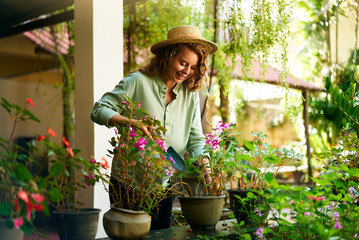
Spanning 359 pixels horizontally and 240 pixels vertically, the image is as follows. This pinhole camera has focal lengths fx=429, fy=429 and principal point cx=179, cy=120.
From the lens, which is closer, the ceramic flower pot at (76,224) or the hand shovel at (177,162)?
the ceramic flower pot at (76,224)

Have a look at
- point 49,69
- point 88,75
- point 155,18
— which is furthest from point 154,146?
point 49,69

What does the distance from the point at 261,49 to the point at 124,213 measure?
2498mm

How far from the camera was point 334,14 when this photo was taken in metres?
7.29

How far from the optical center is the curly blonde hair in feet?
6.86

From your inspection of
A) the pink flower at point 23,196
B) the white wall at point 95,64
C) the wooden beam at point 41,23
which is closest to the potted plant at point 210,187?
the pink flower at point 23,196

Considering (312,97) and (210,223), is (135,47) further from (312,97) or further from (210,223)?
(312,97)

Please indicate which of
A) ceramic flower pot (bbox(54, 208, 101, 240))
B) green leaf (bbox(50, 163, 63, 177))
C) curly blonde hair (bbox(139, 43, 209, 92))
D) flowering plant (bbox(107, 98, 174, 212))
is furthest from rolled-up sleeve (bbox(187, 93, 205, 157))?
green leaf (bbox(50, 163, 63, 177))

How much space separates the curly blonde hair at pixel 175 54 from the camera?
6.86ft

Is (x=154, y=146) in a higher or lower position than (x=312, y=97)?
lower

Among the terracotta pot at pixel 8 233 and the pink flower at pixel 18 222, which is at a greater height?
the pink flower at pixel 18 222

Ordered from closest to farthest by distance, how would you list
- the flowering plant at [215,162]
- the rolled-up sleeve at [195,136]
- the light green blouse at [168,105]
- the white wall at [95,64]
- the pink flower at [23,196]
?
the pink flower at [23,196] < the flowering plant at [215,162] < the light green blouse at [168,105] < the rolled-up sleeve at [195,136] < the white wall at [95,64]

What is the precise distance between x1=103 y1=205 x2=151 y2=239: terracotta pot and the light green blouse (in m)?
0.50

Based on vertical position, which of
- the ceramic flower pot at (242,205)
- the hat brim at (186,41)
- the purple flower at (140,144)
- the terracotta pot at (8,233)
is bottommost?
the terracotta pot at (8,233)

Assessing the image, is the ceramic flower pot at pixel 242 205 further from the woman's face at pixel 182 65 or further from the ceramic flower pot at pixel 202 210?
the woman's face at pixel 182 65
